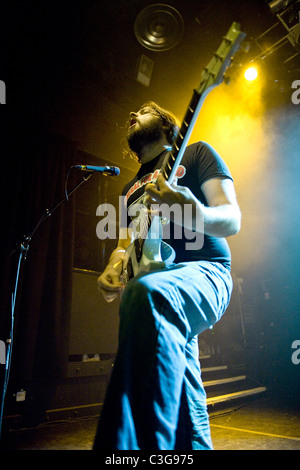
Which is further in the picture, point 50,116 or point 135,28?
point 50,116

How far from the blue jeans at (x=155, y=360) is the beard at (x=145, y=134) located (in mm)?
1316

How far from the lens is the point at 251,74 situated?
4316 millimetres

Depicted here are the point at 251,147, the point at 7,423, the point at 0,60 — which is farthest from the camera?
the point at 251,147

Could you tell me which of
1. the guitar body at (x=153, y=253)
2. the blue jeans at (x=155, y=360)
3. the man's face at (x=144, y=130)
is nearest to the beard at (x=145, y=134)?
the man's face at (x=144, y=130)

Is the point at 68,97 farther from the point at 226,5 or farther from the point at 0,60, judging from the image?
the point at 226,5

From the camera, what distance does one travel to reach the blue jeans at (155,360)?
2.55 feet

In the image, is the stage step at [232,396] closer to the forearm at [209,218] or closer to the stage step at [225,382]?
the stage step at [225,382]

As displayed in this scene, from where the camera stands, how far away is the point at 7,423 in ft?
9.97

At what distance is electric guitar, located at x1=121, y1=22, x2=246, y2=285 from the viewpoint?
3.94 ft

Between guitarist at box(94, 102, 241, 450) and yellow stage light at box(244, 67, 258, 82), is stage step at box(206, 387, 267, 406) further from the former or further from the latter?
yellow stage light at box(244, 67, 258, 82)

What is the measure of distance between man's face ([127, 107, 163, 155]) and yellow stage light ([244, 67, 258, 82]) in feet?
9.70

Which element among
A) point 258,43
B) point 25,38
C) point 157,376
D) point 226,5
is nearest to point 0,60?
point 25,38

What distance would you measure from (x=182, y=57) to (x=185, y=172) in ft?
10.8

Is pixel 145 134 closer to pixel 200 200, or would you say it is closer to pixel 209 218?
pixel 200 200
